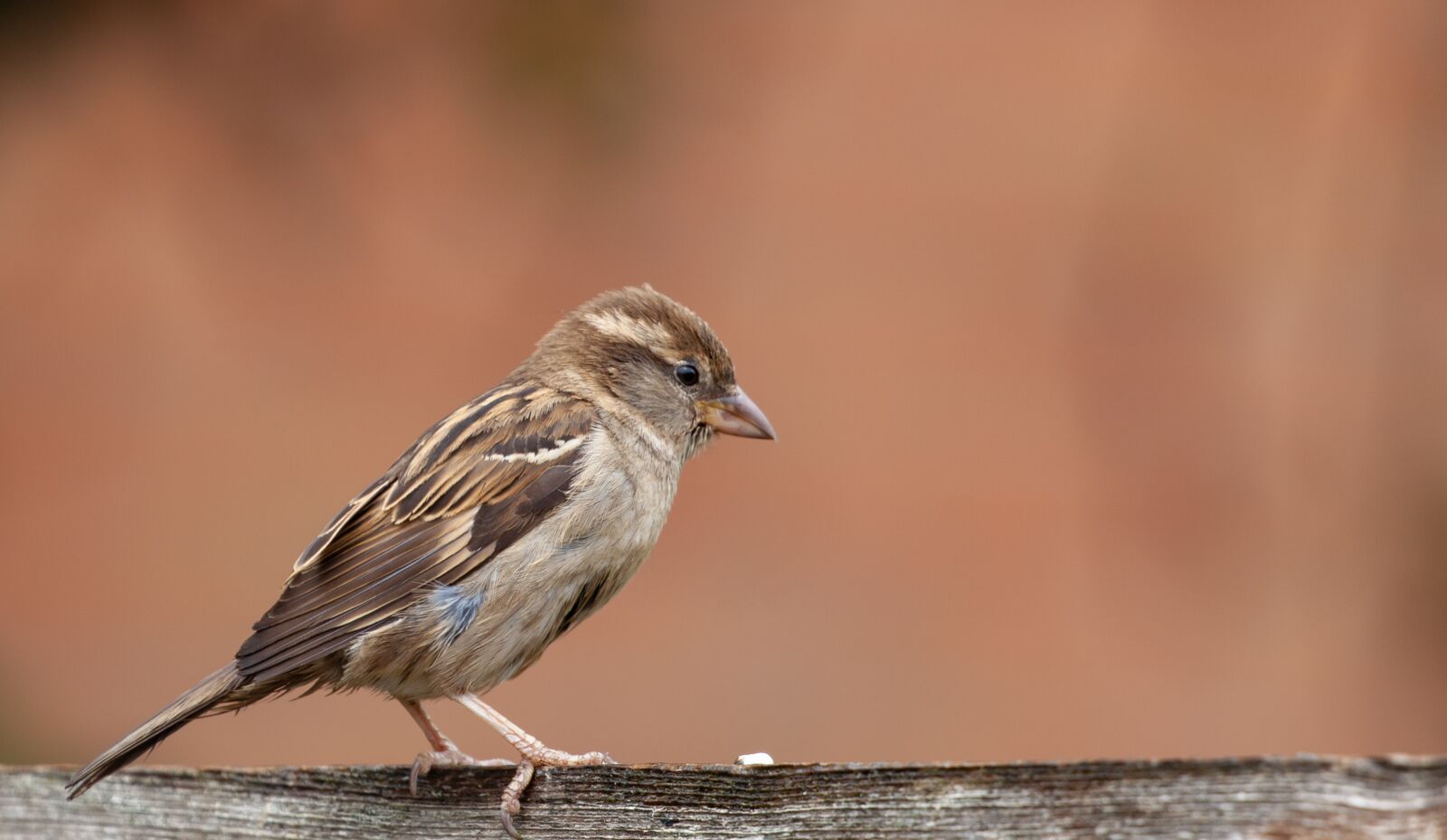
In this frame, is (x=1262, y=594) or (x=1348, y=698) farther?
(x=1348, y=698)

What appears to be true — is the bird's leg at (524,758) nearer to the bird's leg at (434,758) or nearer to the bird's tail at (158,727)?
the bird's leg at (434,758)

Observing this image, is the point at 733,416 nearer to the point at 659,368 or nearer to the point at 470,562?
the point at 659,368

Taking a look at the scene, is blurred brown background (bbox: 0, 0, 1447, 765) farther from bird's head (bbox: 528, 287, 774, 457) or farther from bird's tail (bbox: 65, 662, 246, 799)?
bird's tail (bbox: 65, 662, 246, 799)

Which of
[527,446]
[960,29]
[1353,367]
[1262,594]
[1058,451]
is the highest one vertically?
[960,29]

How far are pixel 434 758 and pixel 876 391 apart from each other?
19.0 feet

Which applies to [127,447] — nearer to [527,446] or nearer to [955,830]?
[527,446]

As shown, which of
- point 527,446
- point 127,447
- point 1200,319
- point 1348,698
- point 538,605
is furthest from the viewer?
point 127,447

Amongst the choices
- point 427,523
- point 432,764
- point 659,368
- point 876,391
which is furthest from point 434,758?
point 876,391

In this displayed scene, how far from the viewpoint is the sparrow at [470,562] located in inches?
142

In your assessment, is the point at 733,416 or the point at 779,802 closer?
the point at 779,802

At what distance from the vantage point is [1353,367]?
18.1ft

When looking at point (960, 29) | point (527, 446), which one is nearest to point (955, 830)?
point (527, 446)

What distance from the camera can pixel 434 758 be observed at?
10.8 feet

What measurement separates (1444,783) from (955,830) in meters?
0.72
